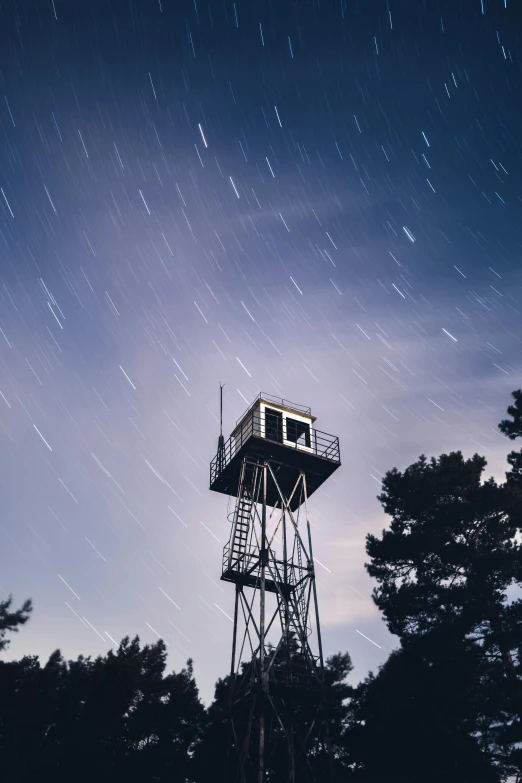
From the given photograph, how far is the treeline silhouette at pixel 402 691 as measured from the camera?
19.5m

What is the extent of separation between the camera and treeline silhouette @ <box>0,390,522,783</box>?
768 inches

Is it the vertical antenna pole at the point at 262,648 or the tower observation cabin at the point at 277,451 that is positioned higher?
the tower observation cabin at the point at 277,451

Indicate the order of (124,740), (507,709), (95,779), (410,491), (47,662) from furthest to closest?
1. (47,662)
2. (124,740)
3. (95,779)
4. (410,491)
5. (507,709)

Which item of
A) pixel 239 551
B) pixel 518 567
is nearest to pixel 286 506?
pixel 239 551

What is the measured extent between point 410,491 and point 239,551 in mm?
7313

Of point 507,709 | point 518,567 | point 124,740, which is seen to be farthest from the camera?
point 124,740

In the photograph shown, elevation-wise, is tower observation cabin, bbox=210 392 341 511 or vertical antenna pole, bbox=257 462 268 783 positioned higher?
tower observation cabin, bbox=210 392 341 511

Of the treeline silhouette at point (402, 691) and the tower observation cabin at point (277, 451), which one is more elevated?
the tower observation cabin at point (277, 451)

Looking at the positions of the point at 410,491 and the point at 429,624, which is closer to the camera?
the point at 429,624

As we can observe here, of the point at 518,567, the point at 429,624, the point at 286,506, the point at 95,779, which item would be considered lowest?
the point at 95,779

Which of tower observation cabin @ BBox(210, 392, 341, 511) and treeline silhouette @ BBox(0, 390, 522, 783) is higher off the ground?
tower observation cabin @ BBox(210, 392, 341, 511)

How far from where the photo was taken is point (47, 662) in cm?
3288

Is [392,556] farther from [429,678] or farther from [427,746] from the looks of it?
[427,746]

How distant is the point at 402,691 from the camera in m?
20.6
